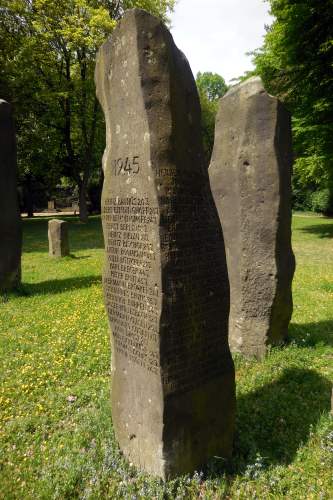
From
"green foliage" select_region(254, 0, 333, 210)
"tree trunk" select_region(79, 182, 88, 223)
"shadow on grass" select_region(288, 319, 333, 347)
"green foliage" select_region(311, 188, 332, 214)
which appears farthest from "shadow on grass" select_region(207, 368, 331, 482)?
"green foliage" select_region(311, 188, 332, 214)

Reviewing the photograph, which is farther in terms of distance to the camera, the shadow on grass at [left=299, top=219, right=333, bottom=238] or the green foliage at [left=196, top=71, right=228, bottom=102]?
the green foliage at [left=196, top=71, right=228, bottom=102]

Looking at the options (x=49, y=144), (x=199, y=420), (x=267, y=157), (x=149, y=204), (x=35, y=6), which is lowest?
(x=199, y=420)

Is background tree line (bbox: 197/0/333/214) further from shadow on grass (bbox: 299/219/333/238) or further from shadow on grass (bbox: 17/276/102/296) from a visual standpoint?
shadow on grass (bbox: 17/276/102/296)

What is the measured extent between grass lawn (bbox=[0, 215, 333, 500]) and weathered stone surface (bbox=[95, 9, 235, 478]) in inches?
10.0

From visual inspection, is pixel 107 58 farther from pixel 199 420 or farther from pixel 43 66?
pixel 43 66

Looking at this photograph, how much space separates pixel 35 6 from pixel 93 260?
647 inches

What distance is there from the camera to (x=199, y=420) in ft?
9.80

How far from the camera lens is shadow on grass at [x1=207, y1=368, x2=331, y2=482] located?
314cm

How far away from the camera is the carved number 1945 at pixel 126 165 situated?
275 cm

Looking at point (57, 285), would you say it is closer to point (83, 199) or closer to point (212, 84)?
point (83, 199)

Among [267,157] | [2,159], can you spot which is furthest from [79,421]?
[2,159]

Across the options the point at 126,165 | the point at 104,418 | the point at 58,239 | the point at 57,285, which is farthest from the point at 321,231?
the point at 126,165

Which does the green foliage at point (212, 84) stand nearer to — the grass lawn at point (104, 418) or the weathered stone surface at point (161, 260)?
the grass lawn at point (104, 418)

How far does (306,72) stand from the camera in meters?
15.6
